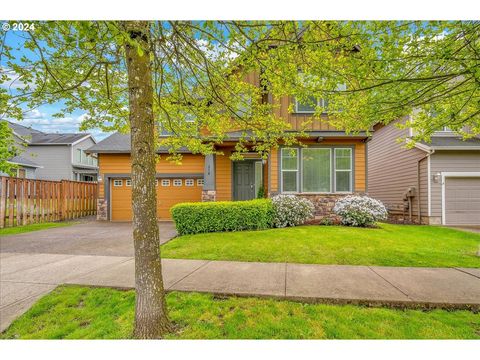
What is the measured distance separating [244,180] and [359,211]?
4.41 meters

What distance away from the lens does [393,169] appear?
1199cm

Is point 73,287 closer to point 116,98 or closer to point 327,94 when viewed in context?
point 116,98

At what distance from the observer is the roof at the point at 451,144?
947cm

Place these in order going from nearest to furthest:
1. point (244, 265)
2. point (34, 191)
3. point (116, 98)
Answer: point (116, 98) < point (244, 265) < point (34, 191)

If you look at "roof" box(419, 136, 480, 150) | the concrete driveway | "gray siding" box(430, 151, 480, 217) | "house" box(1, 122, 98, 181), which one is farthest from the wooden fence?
"gray siding" box(430, 151, 480, 217)

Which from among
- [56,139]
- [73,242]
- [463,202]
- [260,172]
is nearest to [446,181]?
[463,202]

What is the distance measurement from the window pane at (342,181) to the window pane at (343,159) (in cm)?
18

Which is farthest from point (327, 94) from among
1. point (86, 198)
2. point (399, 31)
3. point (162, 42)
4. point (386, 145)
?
point (86, 198)

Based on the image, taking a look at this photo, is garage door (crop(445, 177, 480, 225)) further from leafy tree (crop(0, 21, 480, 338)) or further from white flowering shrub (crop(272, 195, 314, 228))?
leafy tree (crop(0, 21, 480, 338))

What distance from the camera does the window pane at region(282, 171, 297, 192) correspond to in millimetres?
9328

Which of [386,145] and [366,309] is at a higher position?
[386,145]

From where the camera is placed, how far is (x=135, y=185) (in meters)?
2.33

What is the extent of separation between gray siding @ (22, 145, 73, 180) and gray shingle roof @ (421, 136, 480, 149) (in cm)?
2281
